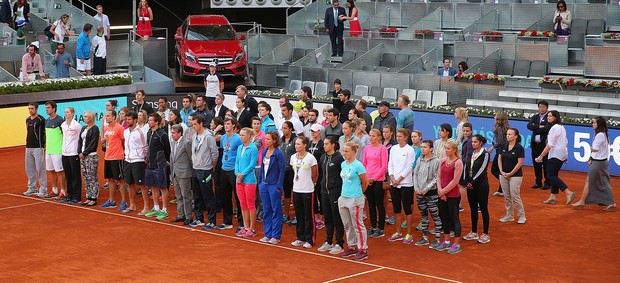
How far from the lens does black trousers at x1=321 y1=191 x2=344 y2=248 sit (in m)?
14.6

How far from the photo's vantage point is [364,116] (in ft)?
59.4

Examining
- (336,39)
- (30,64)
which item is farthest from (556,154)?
(30,64)

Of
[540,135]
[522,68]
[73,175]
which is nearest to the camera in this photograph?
[73,175]

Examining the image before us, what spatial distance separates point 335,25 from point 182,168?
636 inches

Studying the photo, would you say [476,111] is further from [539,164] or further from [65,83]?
[65,83]

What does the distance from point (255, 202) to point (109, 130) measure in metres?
3.28

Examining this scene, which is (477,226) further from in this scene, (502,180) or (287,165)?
(287,165)

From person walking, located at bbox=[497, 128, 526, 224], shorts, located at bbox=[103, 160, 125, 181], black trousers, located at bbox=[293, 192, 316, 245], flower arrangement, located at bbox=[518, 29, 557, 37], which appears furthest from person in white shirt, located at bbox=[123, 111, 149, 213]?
flower arrangement, located at bbox=[518, 29, 557, 37]

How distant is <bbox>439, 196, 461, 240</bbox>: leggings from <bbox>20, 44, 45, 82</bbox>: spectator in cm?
1686

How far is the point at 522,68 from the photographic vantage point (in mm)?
28000

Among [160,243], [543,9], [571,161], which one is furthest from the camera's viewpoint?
[543,9]

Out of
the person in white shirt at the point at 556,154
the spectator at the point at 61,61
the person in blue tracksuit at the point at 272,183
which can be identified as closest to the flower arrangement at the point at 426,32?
the spectator at the point at 61,61

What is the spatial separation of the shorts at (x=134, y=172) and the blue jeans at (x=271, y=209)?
3.06 meters

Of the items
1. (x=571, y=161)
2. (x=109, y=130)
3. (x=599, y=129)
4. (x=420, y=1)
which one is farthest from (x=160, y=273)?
(x=420, y=1)
